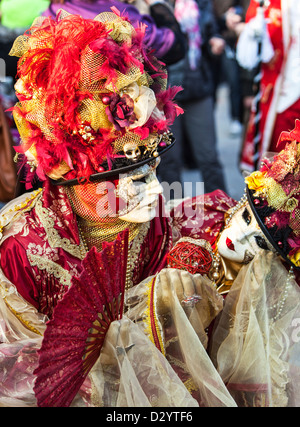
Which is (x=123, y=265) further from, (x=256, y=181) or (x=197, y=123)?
(x=197, y=123)

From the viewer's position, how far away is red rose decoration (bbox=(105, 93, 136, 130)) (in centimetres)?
159

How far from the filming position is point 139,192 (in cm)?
174

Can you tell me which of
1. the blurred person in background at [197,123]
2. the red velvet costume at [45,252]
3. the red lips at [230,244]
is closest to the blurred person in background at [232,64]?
the blurred person in background at [197,123]

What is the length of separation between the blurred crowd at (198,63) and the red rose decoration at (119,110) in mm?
861

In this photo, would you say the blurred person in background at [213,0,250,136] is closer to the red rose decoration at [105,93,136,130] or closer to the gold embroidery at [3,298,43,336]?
the red rose decoration at [105,93,136,130]

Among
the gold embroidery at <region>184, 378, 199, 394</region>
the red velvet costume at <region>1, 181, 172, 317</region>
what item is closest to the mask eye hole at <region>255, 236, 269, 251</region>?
the gold embroidery at <region>184, 378, 199, 394</region>

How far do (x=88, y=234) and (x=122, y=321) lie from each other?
0.41 m

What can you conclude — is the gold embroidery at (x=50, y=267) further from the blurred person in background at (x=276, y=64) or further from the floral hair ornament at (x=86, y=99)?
the blurred person in background at (x=276, y=64)

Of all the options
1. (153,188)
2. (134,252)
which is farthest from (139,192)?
(134,252)

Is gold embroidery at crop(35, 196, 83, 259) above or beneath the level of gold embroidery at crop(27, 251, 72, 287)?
above

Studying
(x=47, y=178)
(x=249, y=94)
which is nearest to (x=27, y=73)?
(x=47, y=178)

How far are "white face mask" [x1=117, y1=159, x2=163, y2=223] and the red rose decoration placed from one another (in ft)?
0.55

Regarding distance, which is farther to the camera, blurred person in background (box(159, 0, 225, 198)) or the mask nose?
blurred person in background (box(159, 0, 225, 198))

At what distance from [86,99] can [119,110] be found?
0.33ft
